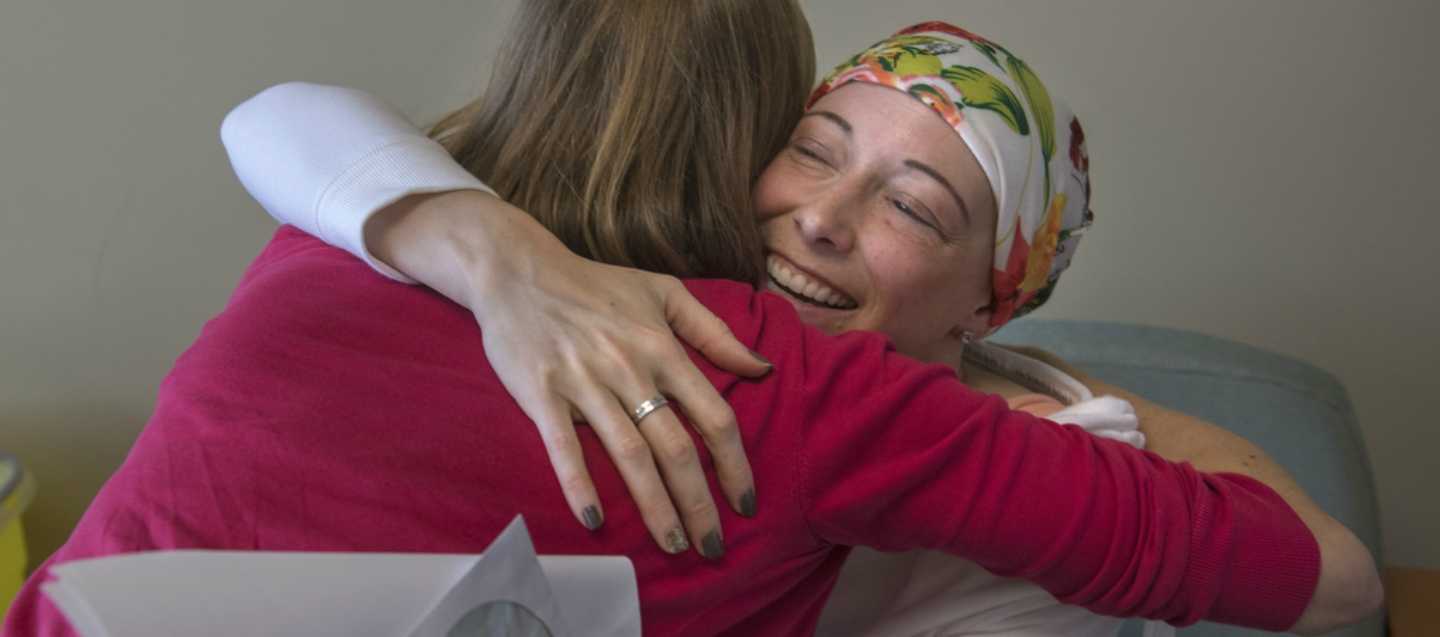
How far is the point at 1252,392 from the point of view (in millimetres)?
2314

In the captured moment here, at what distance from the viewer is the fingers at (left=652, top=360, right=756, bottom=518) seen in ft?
3.34

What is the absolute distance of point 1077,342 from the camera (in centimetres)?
Result: 246

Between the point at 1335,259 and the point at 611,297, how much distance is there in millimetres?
2088

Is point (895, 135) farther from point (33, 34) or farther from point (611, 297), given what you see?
point (33, 34)

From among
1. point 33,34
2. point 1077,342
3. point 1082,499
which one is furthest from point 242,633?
point 1077,342

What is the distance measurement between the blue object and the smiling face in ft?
3.24

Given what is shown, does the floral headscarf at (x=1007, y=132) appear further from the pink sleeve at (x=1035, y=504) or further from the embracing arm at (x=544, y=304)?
the embracing arm at (x=544, y=304)

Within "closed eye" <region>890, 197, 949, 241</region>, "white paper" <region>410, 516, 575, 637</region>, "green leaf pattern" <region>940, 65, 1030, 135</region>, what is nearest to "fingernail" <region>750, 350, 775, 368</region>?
"white paper" <region>410, 516, 575, 637</region>

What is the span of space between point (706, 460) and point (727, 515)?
0.16 feet

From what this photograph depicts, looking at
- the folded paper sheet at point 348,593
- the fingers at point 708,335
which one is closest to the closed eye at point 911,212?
the fingers at point 708,335

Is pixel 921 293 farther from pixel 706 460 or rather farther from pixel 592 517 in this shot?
pixel 592 517

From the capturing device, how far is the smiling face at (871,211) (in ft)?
4.60

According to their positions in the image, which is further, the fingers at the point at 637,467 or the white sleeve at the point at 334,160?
the white sleeve at the point at 334,160

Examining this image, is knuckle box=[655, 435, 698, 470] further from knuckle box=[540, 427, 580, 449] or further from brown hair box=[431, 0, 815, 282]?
brown hair box=[431, 0, 815, 282]
